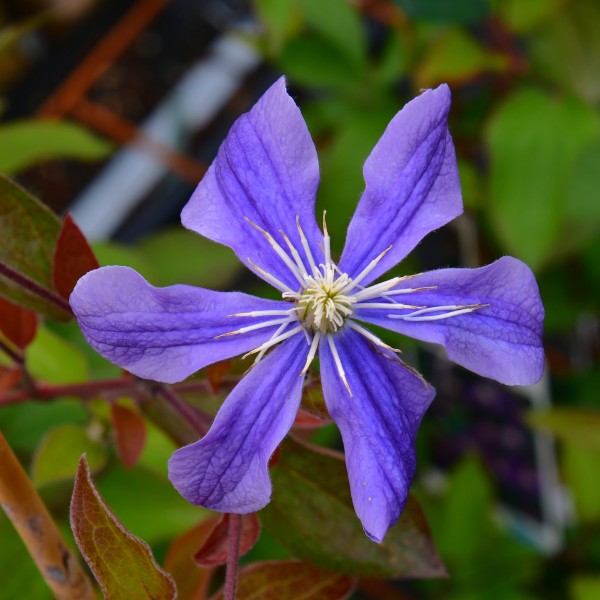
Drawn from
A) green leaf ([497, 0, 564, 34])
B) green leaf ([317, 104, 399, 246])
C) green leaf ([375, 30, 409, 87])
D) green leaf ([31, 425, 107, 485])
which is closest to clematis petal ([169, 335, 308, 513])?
green leaf ([31, 425, 107, 485])

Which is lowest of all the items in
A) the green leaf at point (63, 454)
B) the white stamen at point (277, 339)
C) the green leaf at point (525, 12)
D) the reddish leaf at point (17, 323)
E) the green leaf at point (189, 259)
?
the green leaf at point (189, 259)

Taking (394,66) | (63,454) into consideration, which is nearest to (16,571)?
(63,454)

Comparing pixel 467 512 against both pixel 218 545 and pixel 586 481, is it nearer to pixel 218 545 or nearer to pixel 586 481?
pixel 586 481

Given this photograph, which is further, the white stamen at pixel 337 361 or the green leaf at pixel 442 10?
the green leaf at pixel 442 10

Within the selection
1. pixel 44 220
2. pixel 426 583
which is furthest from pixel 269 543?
pixel 44 220

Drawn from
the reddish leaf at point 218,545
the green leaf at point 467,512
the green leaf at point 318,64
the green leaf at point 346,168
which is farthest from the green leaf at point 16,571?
the green leaf at point 318,64

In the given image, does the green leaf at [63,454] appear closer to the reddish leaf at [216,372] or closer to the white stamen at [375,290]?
the reddish leaf at [216,372]

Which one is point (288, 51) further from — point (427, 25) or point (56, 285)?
point (56, 285)
